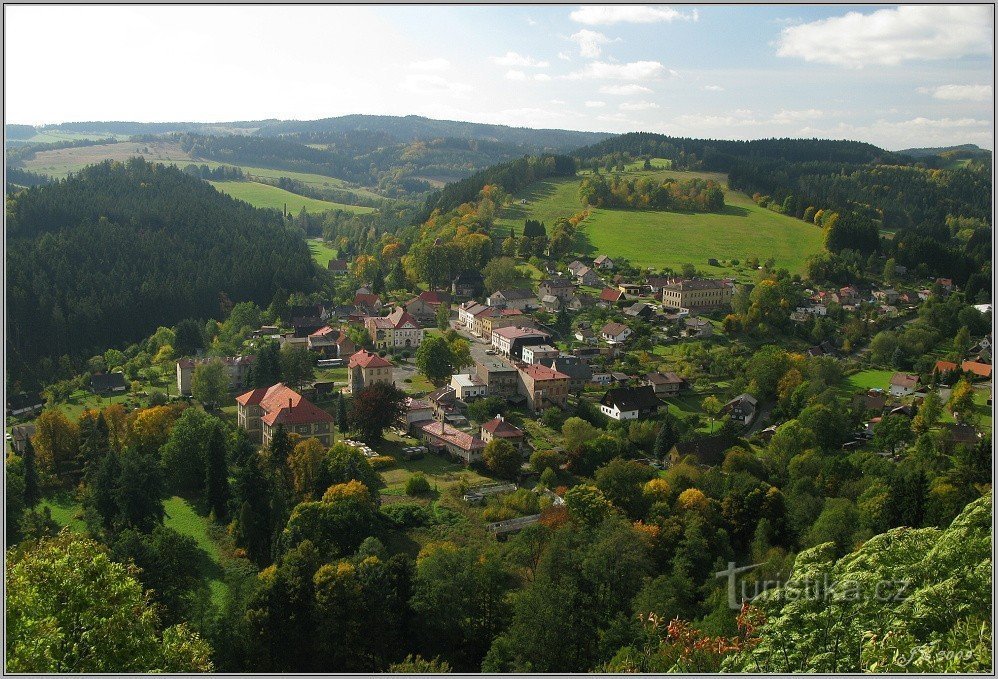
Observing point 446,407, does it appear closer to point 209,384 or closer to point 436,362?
point 436,362

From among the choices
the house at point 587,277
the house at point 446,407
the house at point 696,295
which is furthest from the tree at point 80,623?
the house at point 587,277

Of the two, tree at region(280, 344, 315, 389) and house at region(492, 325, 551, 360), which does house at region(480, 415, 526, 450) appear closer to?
tree at region(280, 344, 315, 389)

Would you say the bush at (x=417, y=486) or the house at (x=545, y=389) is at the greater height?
the house at (x=545, y=389)

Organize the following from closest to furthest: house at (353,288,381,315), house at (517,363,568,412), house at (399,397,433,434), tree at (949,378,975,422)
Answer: house at (399,397,433,434)
tree at (949,378,975,422)
house at (517,363,568,412)
house at (353,288,381,315)

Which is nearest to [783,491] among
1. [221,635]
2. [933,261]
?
[221,635]

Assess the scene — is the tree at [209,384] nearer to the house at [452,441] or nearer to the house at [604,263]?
the house at [452,441]

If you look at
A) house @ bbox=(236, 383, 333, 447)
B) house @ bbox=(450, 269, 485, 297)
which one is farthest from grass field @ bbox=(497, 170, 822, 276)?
house @ bbox=(236, 383, 333, 447)
